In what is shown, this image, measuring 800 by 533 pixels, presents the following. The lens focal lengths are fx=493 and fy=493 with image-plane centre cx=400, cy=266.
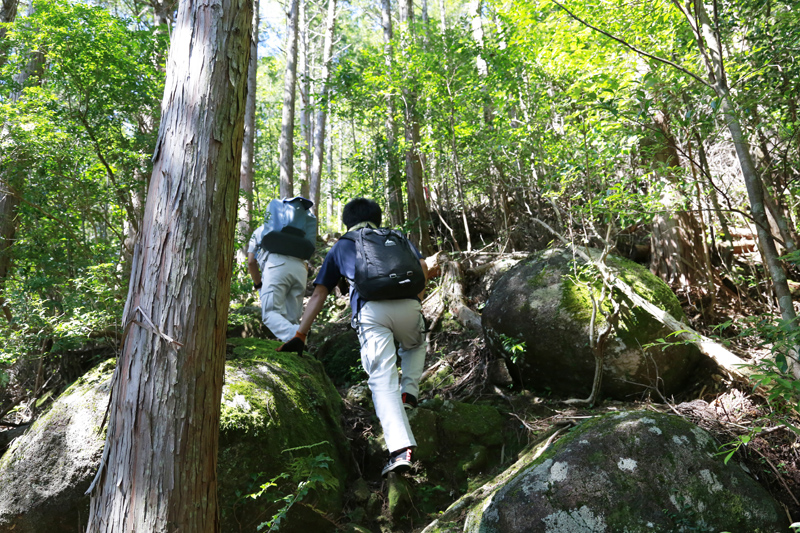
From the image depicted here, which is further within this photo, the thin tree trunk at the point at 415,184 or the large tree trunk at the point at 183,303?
the thin tree trunk at the point at 415,184

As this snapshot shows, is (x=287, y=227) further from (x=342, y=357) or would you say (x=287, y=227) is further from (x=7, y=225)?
(x=7, y=225)

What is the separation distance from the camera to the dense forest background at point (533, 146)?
3914 mm

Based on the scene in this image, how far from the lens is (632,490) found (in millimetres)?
2645

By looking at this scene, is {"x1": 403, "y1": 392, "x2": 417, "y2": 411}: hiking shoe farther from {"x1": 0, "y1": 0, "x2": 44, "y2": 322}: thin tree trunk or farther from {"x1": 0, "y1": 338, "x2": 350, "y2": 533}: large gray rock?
{"x1": 0, "y1": 0, "x2": 44, "y2": 322}: thin tree trunk

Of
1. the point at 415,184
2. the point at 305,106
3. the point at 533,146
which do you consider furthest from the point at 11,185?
the point at 305,106

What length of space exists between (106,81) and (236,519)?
5188 mm

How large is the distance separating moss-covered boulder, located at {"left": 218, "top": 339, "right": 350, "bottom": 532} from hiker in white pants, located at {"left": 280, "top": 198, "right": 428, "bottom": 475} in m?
0.40

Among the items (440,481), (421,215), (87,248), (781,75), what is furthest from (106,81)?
(781,75)

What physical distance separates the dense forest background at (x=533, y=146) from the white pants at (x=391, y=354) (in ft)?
6.63

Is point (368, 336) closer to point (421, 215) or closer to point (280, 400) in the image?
point (280, 400)

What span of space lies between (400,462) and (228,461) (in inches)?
43.6

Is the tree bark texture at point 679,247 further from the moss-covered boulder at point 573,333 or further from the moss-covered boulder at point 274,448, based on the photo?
the moss-covered boulder at point 274,448

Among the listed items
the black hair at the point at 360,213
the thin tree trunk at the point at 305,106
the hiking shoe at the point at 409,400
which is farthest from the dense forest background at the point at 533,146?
the thin tree trunk at the point at 305,106

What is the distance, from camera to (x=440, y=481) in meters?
3.83
